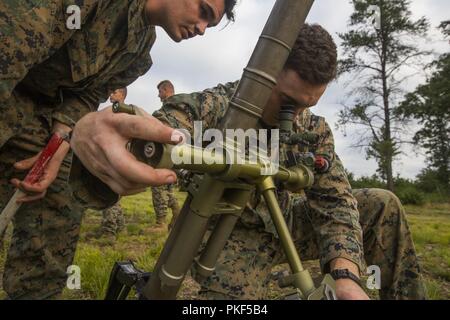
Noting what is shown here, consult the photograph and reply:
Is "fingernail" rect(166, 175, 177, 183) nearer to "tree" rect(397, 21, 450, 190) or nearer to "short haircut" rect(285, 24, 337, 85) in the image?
"short haircut" rect(285, 24, 337, 85)

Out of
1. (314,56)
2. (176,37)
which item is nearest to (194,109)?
(176,37)

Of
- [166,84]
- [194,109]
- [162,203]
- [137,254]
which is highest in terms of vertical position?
[166,84]

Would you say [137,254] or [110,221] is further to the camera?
[110,221]

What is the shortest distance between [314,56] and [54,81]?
1.65 metres

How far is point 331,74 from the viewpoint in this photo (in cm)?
274

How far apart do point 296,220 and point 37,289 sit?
174cm

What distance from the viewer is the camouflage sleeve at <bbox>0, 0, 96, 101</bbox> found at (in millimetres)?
1515

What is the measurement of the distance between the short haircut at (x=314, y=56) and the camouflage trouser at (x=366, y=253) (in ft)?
2.89

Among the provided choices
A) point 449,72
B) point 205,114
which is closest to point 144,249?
point 205,114

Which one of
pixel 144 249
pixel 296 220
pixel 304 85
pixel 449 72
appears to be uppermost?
pixel 449 72

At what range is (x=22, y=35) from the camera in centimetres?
154

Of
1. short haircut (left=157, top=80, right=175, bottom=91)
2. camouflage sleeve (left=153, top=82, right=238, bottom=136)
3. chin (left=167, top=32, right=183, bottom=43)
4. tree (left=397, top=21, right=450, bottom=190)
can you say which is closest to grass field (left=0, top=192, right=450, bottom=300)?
camouflage sleeve (left=153, top=82, right=238, bottom=136)

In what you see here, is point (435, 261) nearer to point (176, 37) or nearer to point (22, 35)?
point (176, 37)
